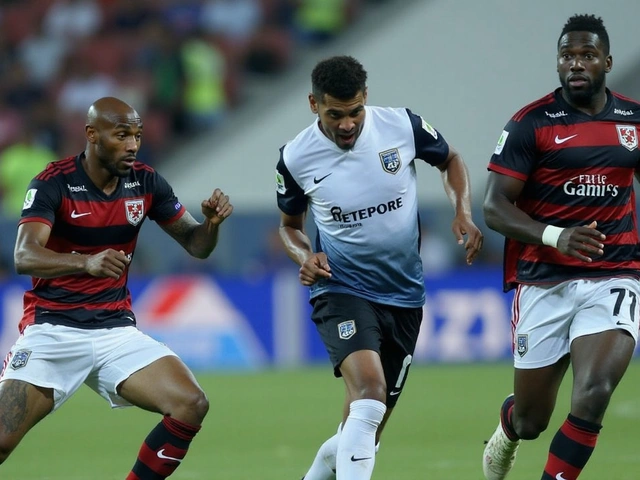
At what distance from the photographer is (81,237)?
23.8ft

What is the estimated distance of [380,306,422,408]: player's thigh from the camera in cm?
729

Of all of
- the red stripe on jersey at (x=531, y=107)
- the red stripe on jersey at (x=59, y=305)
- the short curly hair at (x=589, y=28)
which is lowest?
the red stripe on jersey at (x=59, y=305)

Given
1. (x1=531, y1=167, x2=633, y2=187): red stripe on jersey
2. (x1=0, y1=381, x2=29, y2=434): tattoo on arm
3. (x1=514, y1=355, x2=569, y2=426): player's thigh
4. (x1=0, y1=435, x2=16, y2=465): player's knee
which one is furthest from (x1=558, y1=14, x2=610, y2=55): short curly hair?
(x1=0, y1=435, x2=16, y2=465): player's knee

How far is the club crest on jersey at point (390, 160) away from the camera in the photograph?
7.24 metres

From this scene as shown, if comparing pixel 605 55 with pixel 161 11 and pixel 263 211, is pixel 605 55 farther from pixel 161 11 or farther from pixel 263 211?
pixel 161 11

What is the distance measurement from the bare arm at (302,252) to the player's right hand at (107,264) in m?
0.97

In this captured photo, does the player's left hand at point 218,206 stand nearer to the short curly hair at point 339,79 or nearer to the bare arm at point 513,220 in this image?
the short curly hair at point 339,79

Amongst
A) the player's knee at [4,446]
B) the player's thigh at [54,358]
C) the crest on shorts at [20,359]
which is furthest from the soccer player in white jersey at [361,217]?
the player's knee at [4,446]

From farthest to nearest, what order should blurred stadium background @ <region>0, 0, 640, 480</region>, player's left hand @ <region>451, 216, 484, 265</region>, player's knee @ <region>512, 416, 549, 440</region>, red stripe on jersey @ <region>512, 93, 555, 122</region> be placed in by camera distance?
blurred stadium background @ <region>0, 0, 640, 480</region> < player's knee @ <region>512, 416, 549, 440</region> < red stripe on jersey @ <region>512, 93, 555, 122</region> < player's left hand @ <region>451, 216, 484, 265</region>

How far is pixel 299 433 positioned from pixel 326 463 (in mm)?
3998

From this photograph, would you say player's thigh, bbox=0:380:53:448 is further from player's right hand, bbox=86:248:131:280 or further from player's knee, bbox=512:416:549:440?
player's knee, bbox=512:416:549:440

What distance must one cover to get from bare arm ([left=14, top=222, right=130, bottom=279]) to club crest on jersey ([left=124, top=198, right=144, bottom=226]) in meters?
0.42

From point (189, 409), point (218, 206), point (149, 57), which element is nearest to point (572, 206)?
point (218, 206)

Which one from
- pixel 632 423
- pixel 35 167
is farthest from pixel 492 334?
pixel 35 167
